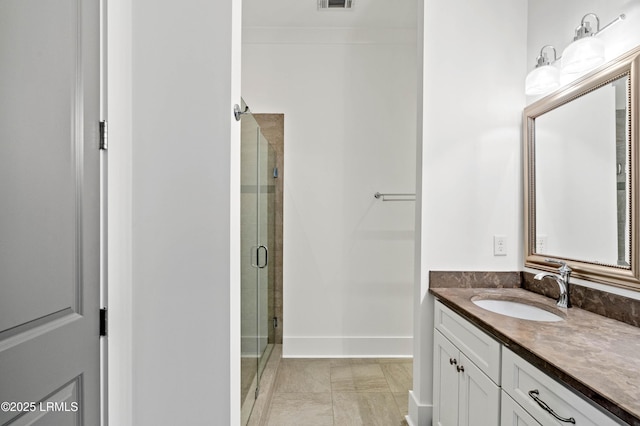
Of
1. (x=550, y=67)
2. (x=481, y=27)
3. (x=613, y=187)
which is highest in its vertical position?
(x=481, y=27)

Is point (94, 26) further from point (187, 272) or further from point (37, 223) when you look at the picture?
point (187, 272)

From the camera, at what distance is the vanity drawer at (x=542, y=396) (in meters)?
0.76

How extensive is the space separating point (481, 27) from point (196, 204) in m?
1.88

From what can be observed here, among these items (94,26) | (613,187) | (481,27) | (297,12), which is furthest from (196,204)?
(297,12)

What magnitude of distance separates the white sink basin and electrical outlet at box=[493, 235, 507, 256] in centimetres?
32

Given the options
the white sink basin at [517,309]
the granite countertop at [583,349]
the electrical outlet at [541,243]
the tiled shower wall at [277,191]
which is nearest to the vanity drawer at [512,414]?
the granite countertop at [583,349]

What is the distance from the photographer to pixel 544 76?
155 cm

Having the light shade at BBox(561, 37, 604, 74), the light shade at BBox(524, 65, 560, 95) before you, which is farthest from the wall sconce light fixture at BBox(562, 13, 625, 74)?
the light shade at BBox(524, 65, 560, 95)

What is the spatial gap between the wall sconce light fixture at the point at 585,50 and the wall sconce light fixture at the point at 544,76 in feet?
0.46

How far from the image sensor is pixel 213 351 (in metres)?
1.10

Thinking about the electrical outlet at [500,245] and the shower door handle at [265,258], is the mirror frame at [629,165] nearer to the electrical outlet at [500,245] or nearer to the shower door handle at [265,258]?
the electrical outlet at [500,245]

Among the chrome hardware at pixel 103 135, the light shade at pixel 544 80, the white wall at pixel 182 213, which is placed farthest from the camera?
the light shade at pixel 544 80

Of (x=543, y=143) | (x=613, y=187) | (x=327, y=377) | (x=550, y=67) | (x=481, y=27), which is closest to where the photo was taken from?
(x=613, y=187)

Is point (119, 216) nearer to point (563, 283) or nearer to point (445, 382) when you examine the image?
point (445, 382)
